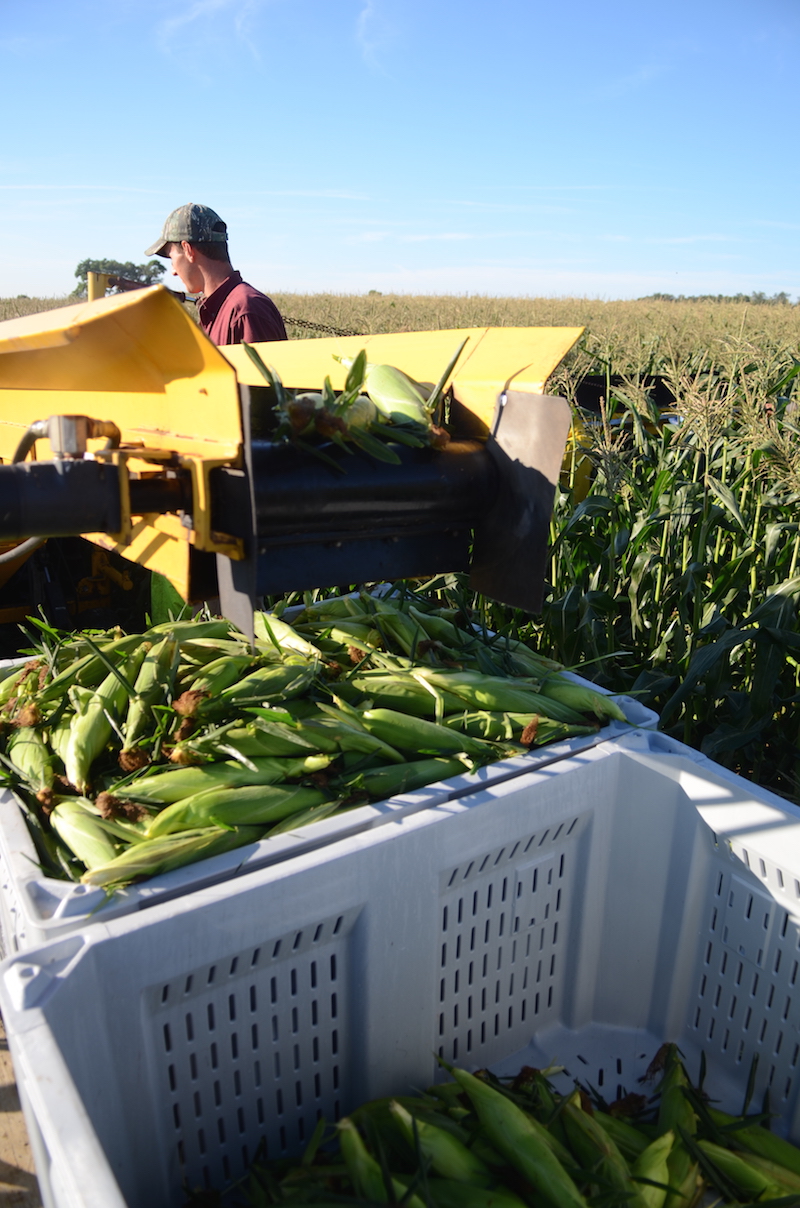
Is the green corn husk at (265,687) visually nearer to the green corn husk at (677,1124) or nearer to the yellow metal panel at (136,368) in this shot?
the yellow metal panel at (136,368)

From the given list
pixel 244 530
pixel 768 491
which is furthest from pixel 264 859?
pixel 768 491

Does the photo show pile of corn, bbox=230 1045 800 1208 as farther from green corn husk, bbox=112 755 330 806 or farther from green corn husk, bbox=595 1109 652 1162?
green corn husk, bbox=112 755 330 806

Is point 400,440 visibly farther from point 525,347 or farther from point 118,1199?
point 118,1199

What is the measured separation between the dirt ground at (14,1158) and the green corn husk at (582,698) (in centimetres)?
145

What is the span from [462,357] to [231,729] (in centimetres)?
89

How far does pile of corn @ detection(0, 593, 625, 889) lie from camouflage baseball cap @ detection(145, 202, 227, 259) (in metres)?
2.48

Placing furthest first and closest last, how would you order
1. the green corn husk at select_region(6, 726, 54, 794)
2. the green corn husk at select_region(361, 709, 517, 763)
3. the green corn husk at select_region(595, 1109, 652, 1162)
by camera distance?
the green corn husk at select_region(361, 709, 517, 763) → the green corn husk at select_region(6, 726, 54, 794) → the green corn husk at select_region(595, 1109, 652, 1162)

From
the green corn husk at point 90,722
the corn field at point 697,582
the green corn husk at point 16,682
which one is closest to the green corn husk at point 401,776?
the green corn husk at point 90,722

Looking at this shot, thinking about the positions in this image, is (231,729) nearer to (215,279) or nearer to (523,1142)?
(523,1142)

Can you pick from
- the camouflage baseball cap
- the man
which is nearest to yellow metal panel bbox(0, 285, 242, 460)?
the man

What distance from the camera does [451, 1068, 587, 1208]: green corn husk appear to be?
4.18 ft

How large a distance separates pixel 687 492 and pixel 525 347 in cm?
167

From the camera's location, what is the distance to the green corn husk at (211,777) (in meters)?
1.49

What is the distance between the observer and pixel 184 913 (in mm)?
1222
